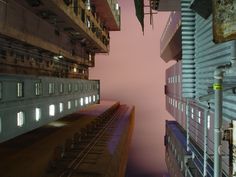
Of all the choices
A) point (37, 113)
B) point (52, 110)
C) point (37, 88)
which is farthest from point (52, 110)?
point (37, 88)

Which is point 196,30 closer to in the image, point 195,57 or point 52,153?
point 195,57

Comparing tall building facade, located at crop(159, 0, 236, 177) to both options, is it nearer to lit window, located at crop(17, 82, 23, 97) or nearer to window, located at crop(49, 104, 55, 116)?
lit window, located at crop(17, 82, 23, 97)

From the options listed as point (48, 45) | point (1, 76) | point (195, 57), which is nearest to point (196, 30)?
point (195, 57)

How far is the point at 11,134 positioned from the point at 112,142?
38.7ft

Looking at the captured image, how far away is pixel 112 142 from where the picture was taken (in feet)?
90.9

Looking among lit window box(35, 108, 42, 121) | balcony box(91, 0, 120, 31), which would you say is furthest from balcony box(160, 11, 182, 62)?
lit window box(35, 108, 42, 121)

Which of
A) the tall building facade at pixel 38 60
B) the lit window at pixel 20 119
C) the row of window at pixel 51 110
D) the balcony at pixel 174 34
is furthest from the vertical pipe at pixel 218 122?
the balcony at pixel 174 34

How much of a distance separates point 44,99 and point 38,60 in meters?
6.57

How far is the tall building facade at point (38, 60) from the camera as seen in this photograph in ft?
57.8

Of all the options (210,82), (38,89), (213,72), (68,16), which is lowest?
(38,89)

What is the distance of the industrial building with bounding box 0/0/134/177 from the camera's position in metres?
17.7

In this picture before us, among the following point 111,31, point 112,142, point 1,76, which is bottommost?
point 112,142

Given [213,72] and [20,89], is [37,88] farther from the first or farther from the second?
[213,72]

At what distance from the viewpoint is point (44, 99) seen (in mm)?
23156
